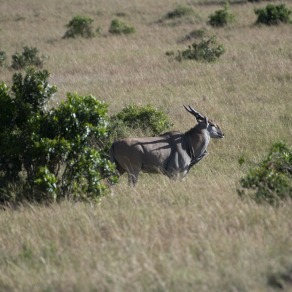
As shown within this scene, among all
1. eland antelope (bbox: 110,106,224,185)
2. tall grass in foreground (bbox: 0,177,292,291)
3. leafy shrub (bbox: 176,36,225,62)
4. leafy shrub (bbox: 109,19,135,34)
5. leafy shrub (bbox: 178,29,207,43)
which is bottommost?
leafy shrub (bbox: 178,29,207,43)

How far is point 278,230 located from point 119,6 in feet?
105

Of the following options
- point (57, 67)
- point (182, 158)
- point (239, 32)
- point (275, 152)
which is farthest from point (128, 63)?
point (275, 152)

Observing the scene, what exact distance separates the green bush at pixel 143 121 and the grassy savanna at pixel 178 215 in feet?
2.60

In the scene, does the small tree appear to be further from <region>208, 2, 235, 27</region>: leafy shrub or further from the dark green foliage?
the dark green foliage

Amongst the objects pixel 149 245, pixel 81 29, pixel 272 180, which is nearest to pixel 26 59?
pixel 81 29

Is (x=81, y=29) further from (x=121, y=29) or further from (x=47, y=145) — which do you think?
(x=47, y=145)

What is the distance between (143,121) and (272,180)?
5532 millimetres

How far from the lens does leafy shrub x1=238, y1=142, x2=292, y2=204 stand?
7.75 m

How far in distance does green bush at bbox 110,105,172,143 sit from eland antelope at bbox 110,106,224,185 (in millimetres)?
2171

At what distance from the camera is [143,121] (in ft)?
43.4

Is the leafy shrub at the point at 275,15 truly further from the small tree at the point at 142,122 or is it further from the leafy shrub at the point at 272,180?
the leafy shrub at the point at 272,180

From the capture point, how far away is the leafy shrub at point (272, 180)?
25.4ft

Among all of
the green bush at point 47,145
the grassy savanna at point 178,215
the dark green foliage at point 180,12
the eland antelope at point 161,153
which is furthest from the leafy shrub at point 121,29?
the green bush at point 47,145

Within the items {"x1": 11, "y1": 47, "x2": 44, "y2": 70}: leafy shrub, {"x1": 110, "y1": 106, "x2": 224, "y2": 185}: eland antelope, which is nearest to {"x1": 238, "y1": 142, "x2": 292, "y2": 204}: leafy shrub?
{"x1": 110, "y1": 106, "x2": 224, "y2": 185}: eland antelope
